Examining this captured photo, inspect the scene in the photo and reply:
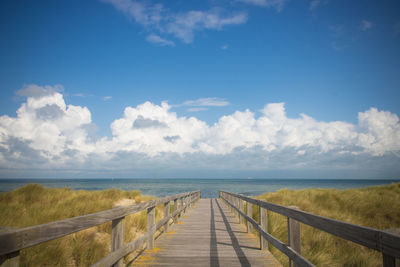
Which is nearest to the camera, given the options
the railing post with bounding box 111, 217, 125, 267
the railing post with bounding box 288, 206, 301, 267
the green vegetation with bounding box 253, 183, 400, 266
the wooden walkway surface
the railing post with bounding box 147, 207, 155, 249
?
the railing post with bounding box 111, 217, 125, 267

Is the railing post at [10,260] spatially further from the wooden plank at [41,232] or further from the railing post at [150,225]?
the railing post at [150,225]

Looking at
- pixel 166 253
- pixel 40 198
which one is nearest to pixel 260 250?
pixel 166 253

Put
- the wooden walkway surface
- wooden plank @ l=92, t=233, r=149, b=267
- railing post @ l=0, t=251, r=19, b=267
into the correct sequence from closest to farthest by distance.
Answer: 1. railing post @ l=0, t=251, r=19, b=267
2. wooden plank @ l=92, t=233, r=149, b=267
3. the wooden walkway surface

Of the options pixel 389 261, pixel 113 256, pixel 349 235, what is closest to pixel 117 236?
pixel 113 256

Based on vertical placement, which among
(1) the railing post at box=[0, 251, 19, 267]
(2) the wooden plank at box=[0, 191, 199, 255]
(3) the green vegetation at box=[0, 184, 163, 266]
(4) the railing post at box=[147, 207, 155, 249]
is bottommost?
(3) the green vegetation at box=[0, 184, 163, 266]

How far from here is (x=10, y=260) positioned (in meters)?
1.77

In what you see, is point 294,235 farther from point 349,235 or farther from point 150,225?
point 150,225

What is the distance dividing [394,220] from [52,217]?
43.2ft

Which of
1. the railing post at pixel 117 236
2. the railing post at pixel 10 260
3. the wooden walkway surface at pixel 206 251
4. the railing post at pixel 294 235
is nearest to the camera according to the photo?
the railing post at pixel 10 260

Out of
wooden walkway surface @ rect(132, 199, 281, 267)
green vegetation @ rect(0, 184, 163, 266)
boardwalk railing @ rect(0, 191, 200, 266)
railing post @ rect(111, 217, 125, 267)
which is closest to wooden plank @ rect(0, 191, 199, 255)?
boardwalk railing @ rect(0, 191, 200, 266)

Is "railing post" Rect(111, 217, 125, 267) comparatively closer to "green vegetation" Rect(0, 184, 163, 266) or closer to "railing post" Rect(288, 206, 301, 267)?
"green vegetation" Rect(0, 184, 163, 266)

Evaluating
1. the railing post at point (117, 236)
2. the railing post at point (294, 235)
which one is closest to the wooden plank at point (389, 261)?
the railing post at point (294, 235)

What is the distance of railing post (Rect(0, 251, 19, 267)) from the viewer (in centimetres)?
173

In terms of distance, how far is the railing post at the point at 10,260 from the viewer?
1.73 metres
